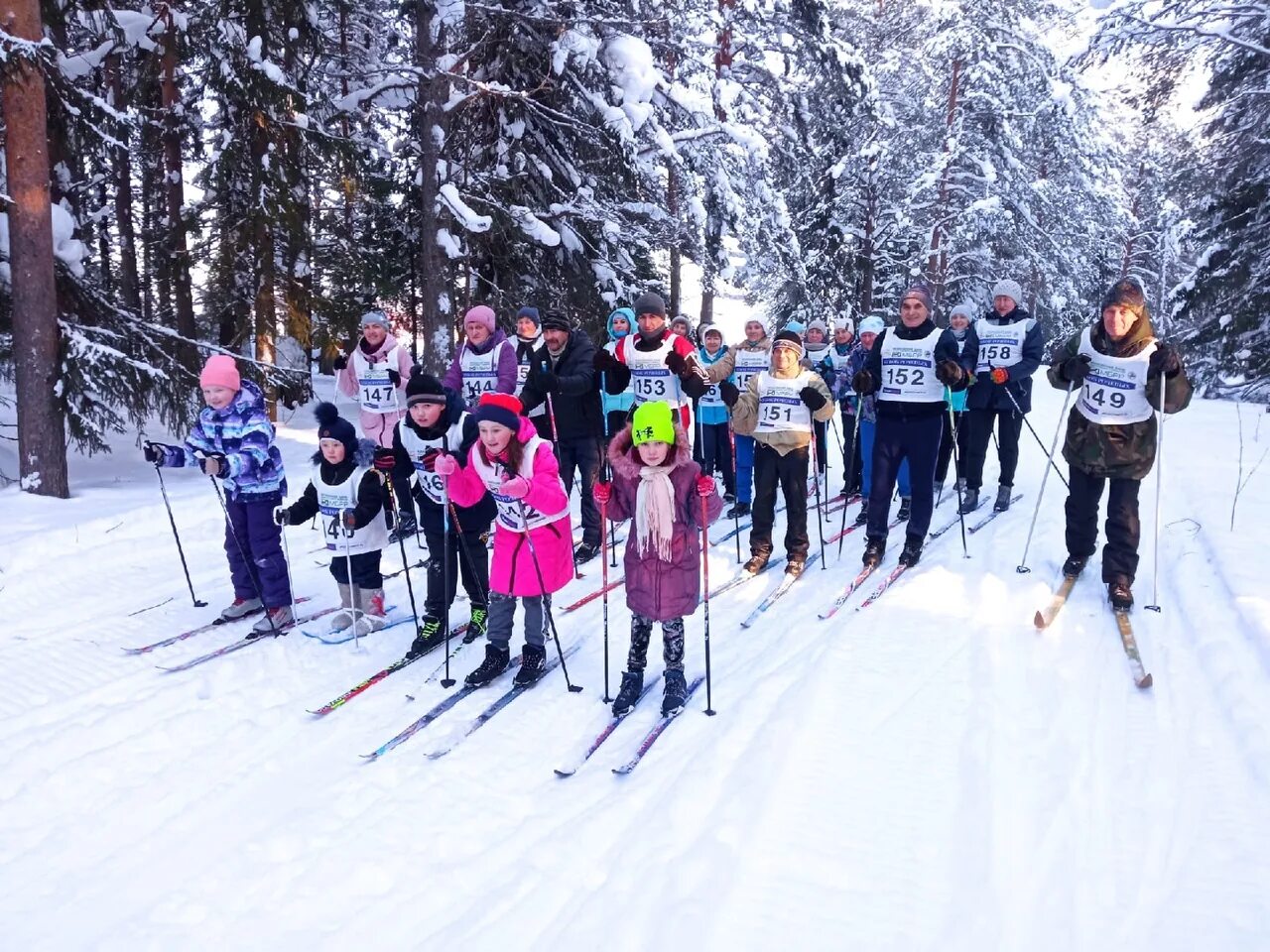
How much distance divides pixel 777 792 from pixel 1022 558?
391cm

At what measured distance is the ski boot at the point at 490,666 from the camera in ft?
15.5

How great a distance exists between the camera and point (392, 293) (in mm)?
11664

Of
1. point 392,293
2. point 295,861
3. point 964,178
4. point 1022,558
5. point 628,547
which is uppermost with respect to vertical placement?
point 964,178

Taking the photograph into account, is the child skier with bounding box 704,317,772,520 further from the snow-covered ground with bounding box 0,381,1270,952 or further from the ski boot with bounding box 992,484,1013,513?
the ski boot with bounding box 992,484,1013,513

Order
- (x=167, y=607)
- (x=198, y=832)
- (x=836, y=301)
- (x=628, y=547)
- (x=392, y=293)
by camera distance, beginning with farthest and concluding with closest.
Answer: (x=836, y=301), (x=392, y=293), (x=167, y=607), (x=628, y=547), (x=198, y=832)

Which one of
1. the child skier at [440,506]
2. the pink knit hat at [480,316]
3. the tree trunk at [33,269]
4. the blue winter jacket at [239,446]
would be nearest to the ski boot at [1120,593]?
the child skier at [440,506]

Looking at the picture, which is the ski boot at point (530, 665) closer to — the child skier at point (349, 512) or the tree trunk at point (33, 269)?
the child skier at point (349, 512)

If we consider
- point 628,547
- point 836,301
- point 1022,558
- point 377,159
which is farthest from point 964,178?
point 628,547

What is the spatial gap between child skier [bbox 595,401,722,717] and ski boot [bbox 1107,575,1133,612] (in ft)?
10.3

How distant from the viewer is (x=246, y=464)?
18.0 ft

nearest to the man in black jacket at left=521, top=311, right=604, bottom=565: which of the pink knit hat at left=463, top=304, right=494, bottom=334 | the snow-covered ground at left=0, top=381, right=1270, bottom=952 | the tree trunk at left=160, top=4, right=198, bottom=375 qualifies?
the pink knit hat at left=463, top=304, right=494, bottom=334

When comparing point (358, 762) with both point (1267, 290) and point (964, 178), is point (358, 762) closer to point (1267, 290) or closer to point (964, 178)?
point (1267, 290)

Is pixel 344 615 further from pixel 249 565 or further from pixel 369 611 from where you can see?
pixel 249 565

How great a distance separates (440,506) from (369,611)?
1.13m
